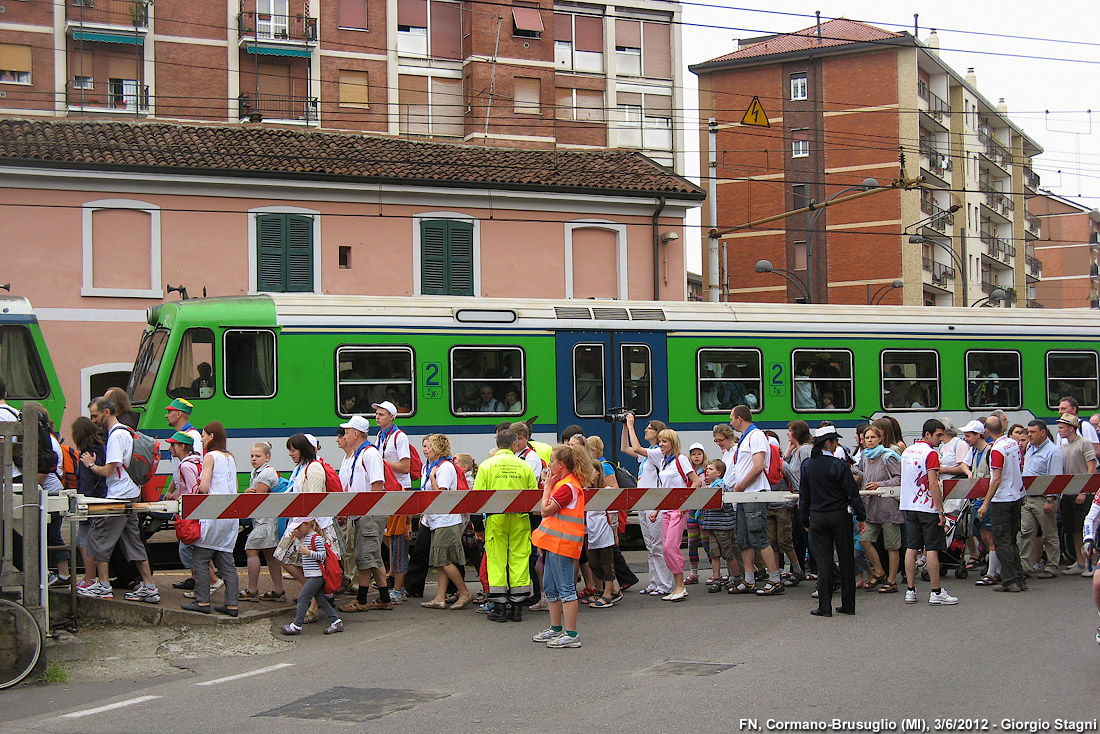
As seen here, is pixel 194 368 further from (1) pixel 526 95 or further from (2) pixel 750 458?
Result: (1) pixel 526 95

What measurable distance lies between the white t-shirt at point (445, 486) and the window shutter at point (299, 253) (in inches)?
609

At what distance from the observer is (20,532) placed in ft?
29.3

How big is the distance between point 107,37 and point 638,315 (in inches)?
1047

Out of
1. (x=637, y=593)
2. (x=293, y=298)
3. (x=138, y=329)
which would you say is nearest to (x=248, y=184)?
(x=138, y=329)

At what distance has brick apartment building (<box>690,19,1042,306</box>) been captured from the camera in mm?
55875

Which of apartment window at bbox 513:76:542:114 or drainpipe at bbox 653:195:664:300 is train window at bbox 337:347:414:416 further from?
apartment window at bbox 513:76:542:114

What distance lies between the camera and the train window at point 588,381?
694 inches

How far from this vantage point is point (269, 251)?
26.3m

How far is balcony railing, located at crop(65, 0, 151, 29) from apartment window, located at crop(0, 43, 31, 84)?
6.11ft

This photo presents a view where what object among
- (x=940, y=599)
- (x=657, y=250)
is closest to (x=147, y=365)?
(x=940, y=599)

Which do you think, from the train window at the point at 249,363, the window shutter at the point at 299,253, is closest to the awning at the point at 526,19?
the window shutter at the point at 299,253

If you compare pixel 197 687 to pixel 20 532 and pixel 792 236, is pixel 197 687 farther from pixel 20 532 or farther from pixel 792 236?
pixel 792 236

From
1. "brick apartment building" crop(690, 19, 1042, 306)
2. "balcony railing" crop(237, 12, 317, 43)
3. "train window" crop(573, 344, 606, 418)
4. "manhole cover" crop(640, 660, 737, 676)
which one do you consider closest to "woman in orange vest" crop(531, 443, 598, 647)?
"manhole cover" crop(640, 660, 737, 676)

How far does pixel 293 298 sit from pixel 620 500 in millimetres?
6658
